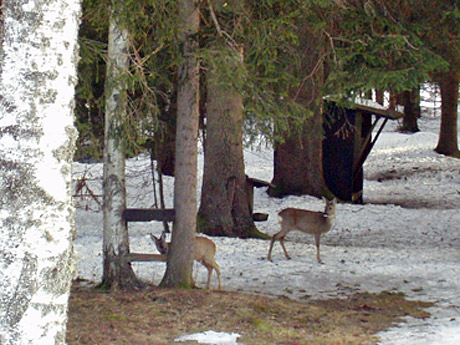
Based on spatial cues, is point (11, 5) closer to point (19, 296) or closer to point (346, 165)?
point (19, 296)

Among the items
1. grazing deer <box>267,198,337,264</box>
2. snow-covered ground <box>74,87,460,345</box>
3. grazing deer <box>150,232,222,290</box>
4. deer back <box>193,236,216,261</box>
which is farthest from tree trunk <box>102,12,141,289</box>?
grazing deer <box>267,198,337,264</box>

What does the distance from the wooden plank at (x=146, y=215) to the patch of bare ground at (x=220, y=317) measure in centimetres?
82

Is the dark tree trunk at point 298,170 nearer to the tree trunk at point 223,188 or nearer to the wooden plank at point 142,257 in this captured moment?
the tree trunk at point 223,188

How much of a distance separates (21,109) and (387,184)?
21.5 metres

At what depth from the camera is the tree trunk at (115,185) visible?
7.55 m

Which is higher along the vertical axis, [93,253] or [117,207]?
[117,207]

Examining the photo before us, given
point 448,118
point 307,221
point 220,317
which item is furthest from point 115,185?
point 448,118

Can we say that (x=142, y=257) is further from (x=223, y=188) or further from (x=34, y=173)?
(x=34, y=173)

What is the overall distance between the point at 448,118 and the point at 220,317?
77.2ft

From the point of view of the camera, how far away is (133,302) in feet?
24.0

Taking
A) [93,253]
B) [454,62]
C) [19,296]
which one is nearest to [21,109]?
[19,296]

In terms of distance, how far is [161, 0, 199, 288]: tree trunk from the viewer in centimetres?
781

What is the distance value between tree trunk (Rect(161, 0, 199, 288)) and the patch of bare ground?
1.40 ft

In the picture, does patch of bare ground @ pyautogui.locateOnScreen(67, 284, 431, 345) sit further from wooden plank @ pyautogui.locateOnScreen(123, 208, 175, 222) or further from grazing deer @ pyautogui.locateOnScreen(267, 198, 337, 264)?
grazing deer @ pyautogui.locateOnScreen(267, 198, 337, 264)
